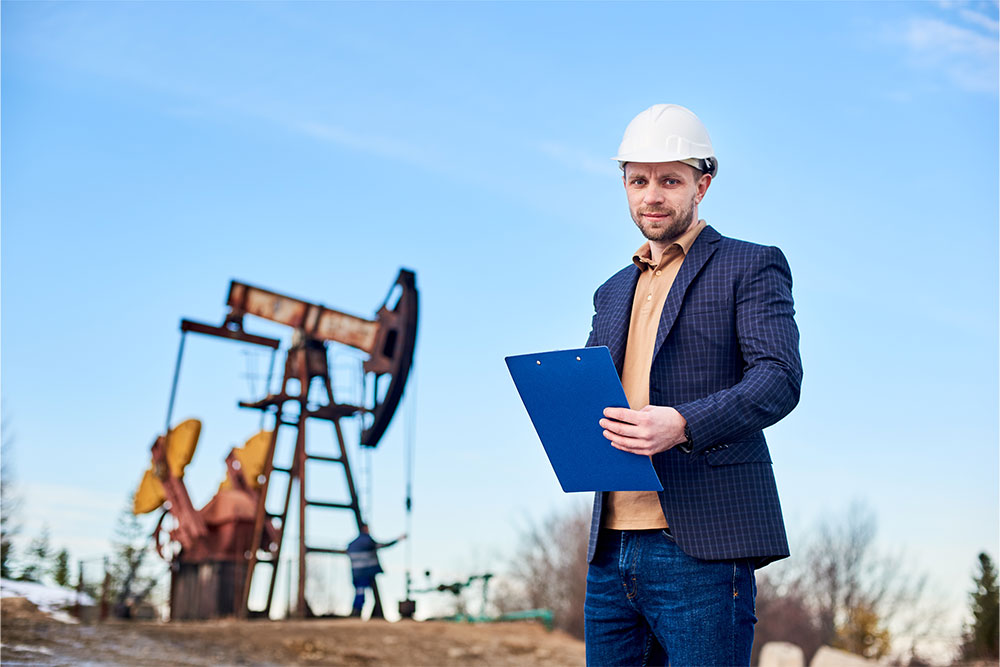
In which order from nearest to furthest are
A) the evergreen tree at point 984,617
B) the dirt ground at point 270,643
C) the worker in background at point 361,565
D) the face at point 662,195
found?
the face at point 662,195 < the dirt ground at point 270,643 < the worker in background at point 361,565 < the evergreen tree at point 984,617

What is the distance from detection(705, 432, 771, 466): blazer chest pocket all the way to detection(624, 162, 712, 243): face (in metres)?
0.60

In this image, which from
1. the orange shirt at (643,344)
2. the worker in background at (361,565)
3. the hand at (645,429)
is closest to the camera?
the hand at (645,429)

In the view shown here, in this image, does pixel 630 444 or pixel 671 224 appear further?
pixel 671 224

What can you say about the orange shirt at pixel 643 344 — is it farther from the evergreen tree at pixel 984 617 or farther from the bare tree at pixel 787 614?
the bare tree at pixel 787 614

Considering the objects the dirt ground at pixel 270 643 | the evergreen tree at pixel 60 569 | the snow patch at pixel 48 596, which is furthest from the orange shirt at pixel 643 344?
the evergreen tree at pixel 60 569

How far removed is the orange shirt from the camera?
101 inches

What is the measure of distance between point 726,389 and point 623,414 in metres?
0.29

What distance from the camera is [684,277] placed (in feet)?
8.70

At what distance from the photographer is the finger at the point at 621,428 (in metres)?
2.31

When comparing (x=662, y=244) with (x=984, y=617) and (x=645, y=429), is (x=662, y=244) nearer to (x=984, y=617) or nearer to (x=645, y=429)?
(x=645, y=429)

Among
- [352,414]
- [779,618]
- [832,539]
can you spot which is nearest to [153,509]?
[352,414]

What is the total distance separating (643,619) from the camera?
260 cm

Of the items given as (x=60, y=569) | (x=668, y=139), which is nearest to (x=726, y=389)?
(x=668, y=139)

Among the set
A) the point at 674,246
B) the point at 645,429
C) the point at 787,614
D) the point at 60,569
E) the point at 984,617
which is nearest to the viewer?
the point at 645,429
